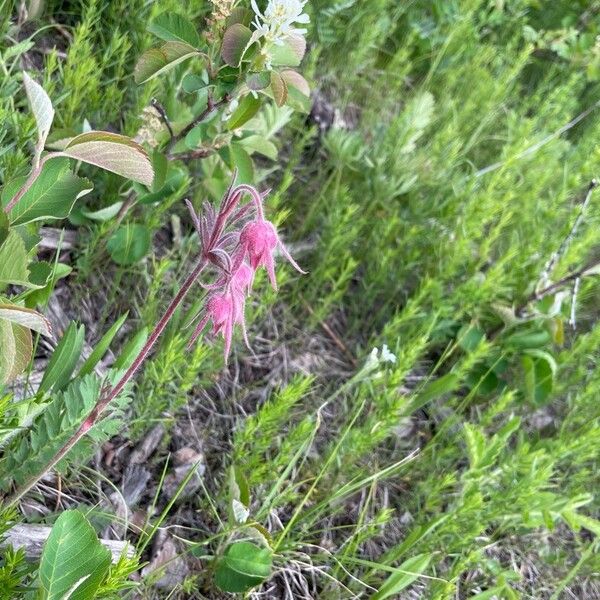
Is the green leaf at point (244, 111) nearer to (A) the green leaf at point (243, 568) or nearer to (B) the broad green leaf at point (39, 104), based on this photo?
(B) the broad green leaf at point (39, 104)

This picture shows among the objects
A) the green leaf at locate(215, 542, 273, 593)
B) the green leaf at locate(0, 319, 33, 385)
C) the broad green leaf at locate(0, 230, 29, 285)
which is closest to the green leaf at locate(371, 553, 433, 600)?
the green leaf at locate(215, 542, 273, 593)

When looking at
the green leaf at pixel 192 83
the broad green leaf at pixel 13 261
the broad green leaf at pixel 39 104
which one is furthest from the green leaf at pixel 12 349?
the green leaf at pixel 192 83

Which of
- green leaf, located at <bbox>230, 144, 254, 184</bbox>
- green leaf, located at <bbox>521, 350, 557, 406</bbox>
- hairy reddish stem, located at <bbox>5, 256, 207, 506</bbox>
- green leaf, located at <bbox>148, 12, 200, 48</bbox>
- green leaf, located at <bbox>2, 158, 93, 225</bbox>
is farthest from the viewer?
green leaf, located at <bbox>521, 350, 557, 406</bbox>

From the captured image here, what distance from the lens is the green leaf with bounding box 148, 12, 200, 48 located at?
5.43ft

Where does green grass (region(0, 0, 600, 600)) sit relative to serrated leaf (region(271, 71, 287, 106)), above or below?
below

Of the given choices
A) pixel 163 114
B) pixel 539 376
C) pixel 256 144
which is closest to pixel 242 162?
pixel 256 144

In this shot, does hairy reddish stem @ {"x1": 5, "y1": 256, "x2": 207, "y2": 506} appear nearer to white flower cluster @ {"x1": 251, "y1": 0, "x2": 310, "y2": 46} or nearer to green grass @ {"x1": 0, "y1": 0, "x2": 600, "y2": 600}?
green grass @ {"x1": 0, "y1": 0, "x2": 600, "y2": 600}

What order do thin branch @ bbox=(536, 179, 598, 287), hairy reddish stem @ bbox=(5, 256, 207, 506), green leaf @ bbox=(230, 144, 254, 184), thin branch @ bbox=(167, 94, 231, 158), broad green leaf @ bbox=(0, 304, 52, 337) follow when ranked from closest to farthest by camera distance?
broad green leaf @ bbox=(0, 304, 52, 337) → hairy reddish stem @ bbox=(5, 256, 207, 506) → thin branch @ bbox=(167, 94, 231, 158) → green leaf @ bbox=(230, 144, 254, 184) → thin branch @ bbox=(536, 179, 598, 287)

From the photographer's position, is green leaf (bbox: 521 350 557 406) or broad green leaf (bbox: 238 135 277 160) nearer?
broad green leaf (bbox: 238 135 277 160)

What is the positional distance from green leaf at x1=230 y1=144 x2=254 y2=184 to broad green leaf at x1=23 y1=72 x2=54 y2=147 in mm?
760

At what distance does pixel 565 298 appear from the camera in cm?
273

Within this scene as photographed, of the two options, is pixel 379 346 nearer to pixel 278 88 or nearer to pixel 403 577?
pixel 403 577

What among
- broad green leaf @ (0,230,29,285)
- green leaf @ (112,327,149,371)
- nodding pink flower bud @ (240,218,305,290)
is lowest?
green leaf @ (112,327,149,371)

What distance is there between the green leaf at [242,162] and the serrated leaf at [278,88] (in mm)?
305
